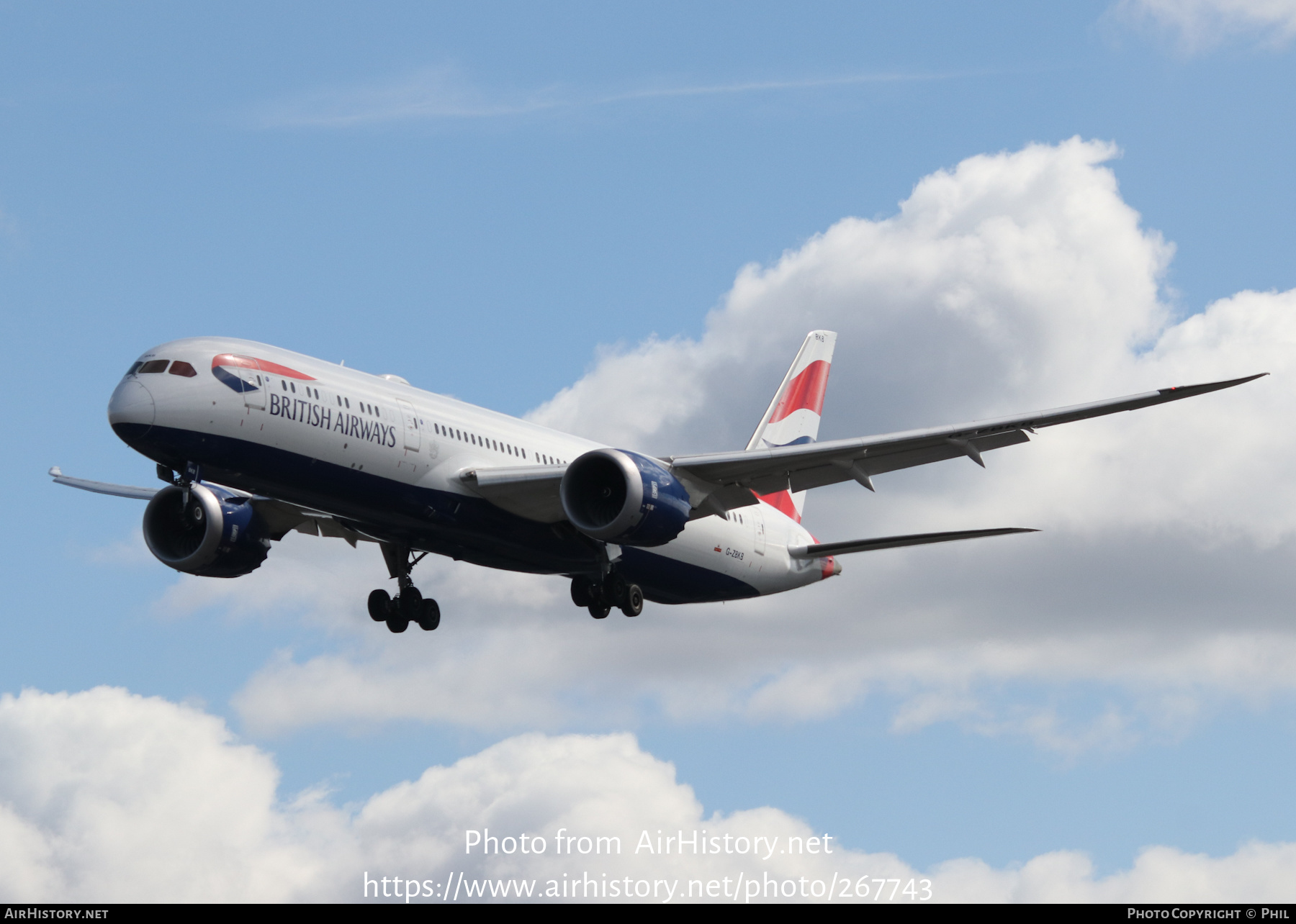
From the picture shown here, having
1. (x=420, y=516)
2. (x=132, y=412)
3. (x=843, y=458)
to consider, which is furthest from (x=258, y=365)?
(x=843, y=458)

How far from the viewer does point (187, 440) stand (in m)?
29.9

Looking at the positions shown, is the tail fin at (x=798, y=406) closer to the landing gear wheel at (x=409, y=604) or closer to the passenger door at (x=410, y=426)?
the landing gear wheel at (x=409, y=604)

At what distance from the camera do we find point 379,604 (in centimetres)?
3919

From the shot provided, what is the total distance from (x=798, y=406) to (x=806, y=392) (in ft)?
2.58

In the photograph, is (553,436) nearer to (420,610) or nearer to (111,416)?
(420,610)

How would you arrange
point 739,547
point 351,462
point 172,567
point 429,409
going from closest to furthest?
point 351,462 < point 429,409 < point 172,567 < point 739,547

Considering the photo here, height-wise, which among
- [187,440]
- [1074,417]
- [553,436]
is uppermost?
[553,436]

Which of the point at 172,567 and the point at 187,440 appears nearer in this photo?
the point at 187,440

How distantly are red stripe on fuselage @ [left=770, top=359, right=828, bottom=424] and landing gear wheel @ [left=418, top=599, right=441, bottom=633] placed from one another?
13989 mm

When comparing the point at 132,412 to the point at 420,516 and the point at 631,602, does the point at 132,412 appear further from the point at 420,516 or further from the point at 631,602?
the point at 631,602

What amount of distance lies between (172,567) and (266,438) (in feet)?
28.4

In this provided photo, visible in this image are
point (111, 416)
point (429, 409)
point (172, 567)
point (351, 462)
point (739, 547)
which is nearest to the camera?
point (111, 416)

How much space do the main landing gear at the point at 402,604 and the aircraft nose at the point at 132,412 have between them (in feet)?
33.5

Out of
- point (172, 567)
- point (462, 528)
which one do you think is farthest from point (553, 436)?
point (172, 567)
